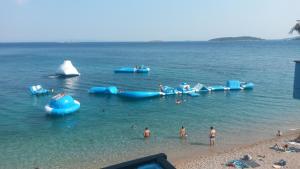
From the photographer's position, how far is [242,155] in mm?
18984

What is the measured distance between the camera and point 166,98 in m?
38.1

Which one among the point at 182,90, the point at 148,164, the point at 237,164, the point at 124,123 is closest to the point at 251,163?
the point at 237,164

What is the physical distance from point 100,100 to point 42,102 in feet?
18.7

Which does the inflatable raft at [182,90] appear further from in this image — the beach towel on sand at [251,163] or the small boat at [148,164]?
the small boat at [148,164]

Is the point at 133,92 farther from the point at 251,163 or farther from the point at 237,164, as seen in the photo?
the point at 251,163

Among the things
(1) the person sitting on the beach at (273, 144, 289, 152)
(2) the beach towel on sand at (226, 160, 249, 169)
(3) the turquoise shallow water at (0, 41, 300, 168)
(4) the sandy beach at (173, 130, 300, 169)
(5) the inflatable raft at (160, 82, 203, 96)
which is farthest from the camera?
(5) the inflatable raft at (160, 82, 203, 96)

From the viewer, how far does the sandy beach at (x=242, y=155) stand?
1753cm

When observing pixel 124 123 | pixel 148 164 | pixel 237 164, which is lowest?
pixel 124 123

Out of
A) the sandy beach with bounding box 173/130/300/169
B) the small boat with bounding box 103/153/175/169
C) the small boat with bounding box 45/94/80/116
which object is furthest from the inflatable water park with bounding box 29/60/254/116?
the small boat with bounding box 103/153/175/169

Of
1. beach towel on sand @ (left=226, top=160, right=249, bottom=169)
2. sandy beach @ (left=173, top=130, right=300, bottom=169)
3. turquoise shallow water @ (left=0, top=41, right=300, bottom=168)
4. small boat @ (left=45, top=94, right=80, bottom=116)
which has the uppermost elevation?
small boat @ (left=45, top=94, right=80, bottom=116)

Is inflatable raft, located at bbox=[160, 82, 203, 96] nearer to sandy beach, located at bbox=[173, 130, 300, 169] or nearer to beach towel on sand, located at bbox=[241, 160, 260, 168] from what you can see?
sandy beach, located at bbox=[173, 130, 300, 169]

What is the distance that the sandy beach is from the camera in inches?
690

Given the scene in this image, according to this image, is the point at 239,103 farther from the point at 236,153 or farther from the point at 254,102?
the point at 236,153

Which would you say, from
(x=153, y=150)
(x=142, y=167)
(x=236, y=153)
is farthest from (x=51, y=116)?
(x=142, y=167)
